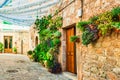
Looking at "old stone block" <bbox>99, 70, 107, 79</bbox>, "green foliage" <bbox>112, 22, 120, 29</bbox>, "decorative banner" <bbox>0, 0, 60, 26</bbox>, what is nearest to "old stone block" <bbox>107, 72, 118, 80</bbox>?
"old stone block" <bbox>99, 70, 107, 79</bbox>

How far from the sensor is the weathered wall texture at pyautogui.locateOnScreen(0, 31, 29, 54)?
20656mm

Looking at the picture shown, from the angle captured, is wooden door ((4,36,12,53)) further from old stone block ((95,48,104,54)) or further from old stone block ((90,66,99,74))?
old stone block ((95,48,104,54))

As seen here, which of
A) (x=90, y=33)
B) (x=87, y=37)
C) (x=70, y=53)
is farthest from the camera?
(x=70, y=53)

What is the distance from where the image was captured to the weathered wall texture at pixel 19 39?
20656 millimetres

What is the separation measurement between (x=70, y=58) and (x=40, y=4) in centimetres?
333

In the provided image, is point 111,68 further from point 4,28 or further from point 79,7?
point 4,28

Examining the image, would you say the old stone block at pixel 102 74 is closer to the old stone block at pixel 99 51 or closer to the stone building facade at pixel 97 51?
the stone building facade at pixel 97 51

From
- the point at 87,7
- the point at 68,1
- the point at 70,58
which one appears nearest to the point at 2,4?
the point at 68,1

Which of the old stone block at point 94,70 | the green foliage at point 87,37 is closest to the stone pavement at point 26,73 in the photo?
the old stone block at point 94,70

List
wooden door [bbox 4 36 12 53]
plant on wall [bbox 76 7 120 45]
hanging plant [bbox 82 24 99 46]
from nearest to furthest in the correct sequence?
plant on wall [bbox 76 7 120 45]
hanging plant [bbox 82 24 99 46]
wooden door [bbox 4 36 12 53]

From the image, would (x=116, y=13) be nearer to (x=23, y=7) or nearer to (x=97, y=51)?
(x=97, y=51)

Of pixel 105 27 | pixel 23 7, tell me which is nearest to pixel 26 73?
pixel 23 7

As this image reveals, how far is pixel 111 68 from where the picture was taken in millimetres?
3750

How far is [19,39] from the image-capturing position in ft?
68.4
